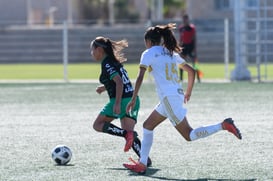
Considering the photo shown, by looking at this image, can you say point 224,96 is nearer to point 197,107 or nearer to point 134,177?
point 197,107

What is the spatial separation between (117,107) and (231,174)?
1668 millimetres

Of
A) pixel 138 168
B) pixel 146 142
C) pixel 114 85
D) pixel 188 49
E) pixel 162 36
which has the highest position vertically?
pixel 162 36

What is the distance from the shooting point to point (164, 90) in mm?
9938

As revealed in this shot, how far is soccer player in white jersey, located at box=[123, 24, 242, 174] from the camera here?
9906 millimetres

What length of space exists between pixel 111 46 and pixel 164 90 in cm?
132

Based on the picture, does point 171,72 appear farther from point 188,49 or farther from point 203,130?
point 188,49

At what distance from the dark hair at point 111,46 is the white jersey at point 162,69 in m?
1.02

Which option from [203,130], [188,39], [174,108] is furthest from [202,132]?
[188,39]

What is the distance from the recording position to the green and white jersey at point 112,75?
10.8 meters

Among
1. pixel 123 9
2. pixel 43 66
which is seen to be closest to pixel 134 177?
pixel 43 66

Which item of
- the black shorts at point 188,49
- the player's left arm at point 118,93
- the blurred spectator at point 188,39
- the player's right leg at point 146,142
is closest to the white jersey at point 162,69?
the player's right leg at point 146,142

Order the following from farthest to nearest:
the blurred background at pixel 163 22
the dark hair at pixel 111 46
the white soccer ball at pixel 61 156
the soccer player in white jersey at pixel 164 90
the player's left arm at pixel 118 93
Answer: the blurred background at pixel 163 22, the dark hair at pixel 111 46, the player's left arm at pixel 118 93, the white soccer ball at pixel 61 156, the soccer player in white jersey at pixel 164 90

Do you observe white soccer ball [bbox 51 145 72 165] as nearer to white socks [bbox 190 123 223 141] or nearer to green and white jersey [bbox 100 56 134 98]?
green and white jersey [bbox 100 56 134 98]

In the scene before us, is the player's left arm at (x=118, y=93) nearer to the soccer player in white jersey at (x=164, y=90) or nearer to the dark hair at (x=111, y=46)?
the dark hair at (x=111, y=46)
